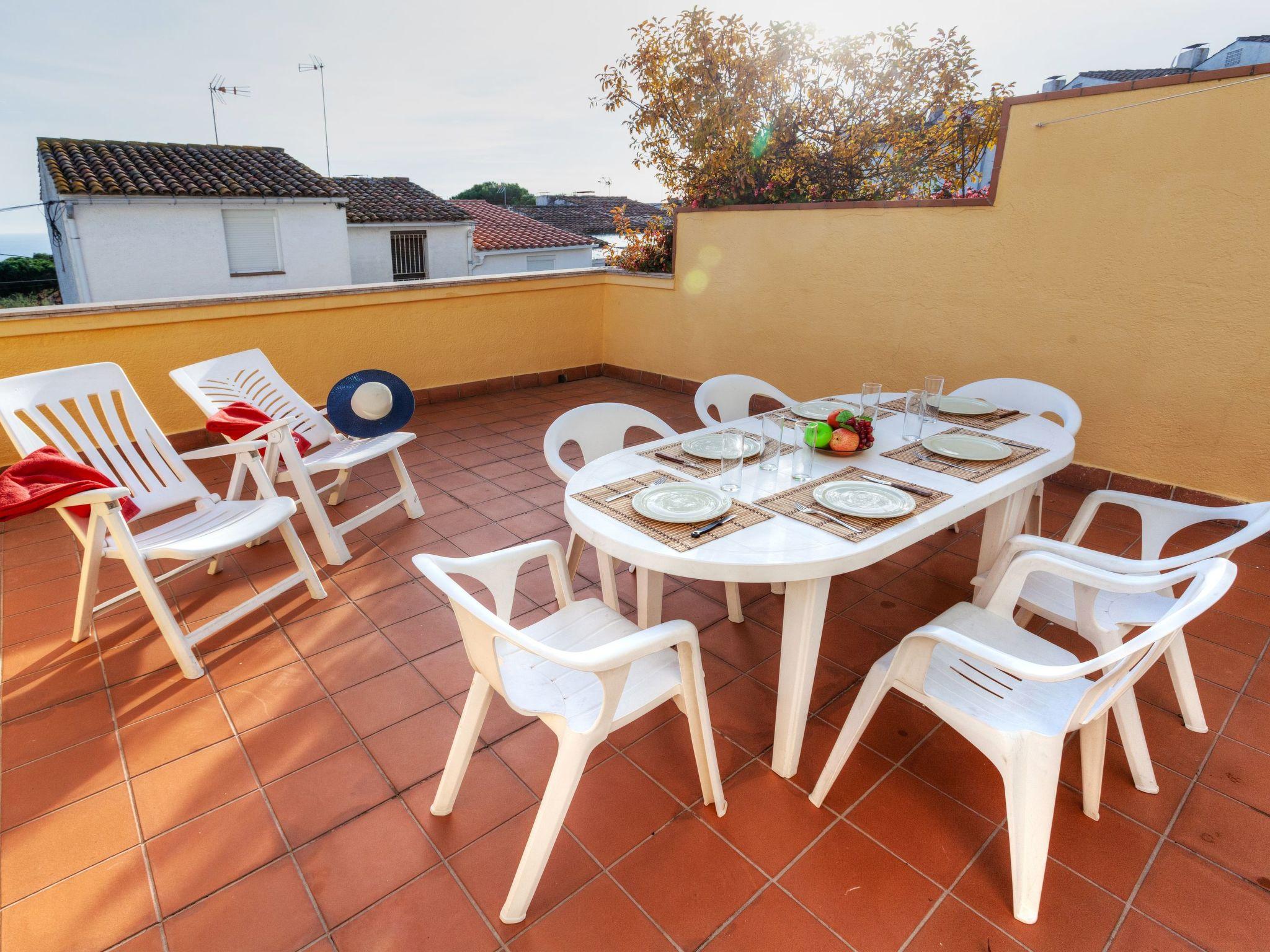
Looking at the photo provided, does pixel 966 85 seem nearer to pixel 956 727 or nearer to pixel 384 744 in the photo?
pixel 956 727

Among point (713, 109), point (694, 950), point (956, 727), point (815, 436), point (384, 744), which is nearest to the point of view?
point (694, 950)

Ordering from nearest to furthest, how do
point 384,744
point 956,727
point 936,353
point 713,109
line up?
point 956,727 → point 384,744 → point 936,353 → point 713,109

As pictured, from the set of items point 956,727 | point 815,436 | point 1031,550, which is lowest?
point 956,727

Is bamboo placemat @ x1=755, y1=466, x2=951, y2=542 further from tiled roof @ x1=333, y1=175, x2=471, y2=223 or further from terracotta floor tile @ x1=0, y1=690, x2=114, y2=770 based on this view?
tiled roof @ x1=333, y1=175, x2=471, y2=223

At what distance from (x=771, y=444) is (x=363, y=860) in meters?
1.55

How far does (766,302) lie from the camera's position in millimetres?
4887

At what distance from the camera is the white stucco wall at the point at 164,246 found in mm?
9867

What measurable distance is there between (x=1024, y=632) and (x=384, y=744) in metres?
1.70

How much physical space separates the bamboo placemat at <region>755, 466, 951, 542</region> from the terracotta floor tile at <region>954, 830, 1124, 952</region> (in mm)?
765

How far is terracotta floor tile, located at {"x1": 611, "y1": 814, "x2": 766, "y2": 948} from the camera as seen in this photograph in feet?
4.53

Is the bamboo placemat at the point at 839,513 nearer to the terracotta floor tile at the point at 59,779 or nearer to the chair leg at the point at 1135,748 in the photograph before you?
the chair leg at the point at 1135,748

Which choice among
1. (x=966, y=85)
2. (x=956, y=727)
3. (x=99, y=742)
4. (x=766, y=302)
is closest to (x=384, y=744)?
(x=99, y=742)

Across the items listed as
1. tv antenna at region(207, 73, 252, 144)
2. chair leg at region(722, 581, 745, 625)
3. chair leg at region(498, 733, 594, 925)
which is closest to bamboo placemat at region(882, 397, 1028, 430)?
chair leg at region(722, 581, 745, 625)

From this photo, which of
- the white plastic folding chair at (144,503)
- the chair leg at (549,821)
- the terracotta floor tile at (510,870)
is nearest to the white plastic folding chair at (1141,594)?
the chair leg at (549,821)
